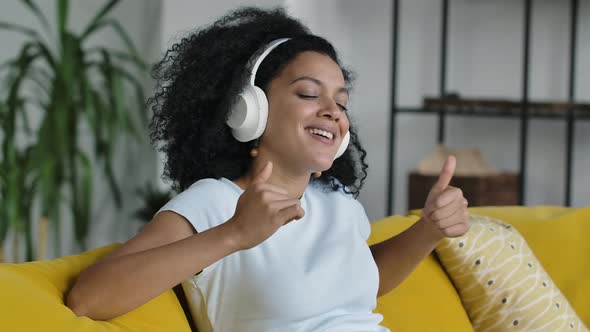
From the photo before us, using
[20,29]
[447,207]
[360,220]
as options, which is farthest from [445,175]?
[20,29]

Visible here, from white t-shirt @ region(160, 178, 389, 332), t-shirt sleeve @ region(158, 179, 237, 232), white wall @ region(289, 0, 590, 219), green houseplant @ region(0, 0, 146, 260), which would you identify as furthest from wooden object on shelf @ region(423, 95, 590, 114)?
t-shirt sleeve @ region(158, 179, 237, 232)

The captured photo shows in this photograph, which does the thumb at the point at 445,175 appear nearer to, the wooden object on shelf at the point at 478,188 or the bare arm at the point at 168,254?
the bare arm at the point at 168,254

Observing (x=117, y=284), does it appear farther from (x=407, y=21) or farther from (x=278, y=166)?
(x=407, y=21)

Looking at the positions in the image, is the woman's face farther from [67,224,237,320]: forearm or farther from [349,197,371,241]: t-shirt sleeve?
[67,224,237,320]: forearm

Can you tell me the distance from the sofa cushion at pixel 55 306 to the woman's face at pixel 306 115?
0.99 feet

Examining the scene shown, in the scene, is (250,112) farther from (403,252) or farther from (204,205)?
(403,252)

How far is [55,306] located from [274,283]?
343 millimetres

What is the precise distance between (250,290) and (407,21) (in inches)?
143

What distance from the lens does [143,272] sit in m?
1.23

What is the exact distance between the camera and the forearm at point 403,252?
5.49 feet

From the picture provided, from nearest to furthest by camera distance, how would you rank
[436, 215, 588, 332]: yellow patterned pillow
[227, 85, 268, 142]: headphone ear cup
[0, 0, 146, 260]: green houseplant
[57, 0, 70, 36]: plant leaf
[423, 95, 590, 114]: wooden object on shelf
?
[227, 85, 268, 142]: headphone ear cup < [436, 215, 588, 332]: yellow patterned pillow < [0, 0, 146, 260]: green houseplant < [57, 0, 70, 36]: plant leaf < [423, 95, 590, 114]: wooden object on shelf

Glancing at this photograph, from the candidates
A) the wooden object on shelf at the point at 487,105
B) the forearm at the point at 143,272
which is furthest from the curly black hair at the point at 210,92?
the wooden object on shelf at the point at 487,105

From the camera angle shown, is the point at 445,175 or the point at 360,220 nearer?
the point at 445,175

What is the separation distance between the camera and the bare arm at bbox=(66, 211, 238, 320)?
121 centimetres
